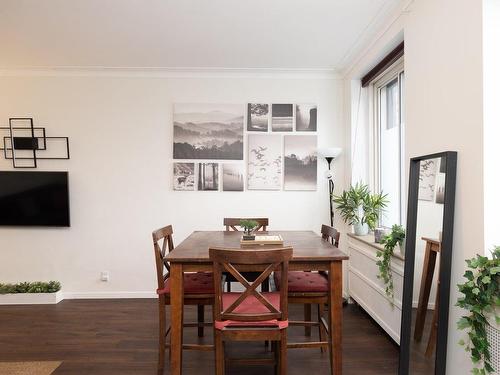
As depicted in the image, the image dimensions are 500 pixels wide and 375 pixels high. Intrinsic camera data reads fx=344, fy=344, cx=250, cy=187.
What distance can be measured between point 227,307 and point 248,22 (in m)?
2.30

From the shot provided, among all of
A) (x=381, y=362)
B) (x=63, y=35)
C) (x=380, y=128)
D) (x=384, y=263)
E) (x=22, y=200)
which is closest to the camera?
(x=381, y=362)

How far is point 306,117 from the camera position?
414cm

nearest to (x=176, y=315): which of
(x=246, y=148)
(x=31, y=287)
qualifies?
(x=246, y=148)

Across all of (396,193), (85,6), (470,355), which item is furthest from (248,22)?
(470,355)

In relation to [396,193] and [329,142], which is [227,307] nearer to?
[396,193]

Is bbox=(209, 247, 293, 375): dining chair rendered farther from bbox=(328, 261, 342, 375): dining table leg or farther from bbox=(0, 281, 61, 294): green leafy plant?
bbox=(0, 281, 61, 294): green leafy plant

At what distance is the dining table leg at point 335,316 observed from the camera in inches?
85.1

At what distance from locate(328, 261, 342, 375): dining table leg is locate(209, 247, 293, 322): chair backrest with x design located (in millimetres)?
391

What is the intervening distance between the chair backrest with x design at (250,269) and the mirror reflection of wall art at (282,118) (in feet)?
7.96

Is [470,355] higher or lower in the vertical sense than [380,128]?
lower

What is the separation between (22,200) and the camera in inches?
159

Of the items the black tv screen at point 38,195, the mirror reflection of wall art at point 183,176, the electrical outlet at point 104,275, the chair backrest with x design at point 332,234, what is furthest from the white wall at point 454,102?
the black tv screen at point 38,195

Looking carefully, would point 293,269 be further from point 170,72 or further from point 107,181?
point 170,72

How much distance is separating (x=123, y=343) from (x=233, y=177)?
6.79 feet
